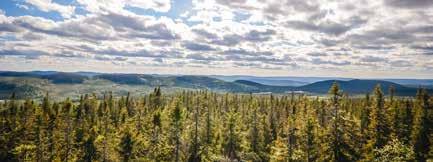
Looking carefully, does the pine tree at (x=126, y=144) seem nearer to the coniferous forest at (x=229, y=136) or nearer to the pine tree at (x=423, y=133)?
the coniferous forest at (x=229, y=136)

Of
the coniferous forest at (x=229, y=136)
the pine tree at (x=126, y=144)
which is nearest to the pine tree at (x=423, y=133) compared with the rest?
the coniferous forest at (x=229, y=136)

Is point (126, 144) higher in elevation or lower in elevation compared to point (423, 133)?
lower

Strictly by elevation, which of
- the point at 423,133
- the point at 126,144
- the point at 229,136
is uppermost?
the point at 423,133

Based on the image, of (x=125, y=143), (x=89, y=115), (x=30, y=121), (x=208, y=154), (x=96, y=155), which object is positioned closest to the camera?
(x=125, y=143)

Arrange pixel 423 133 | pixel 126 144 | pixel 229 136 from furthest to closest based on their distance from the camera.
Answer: pixel 229 136
pixel 423 133
pixel 126 144

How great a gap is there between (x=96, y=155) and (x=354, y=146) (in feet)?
165

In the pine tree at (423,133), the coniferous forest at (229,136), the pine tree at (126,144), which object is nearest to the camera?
the coniferous forest at (229,136)

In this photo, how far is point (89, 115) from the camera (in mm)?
111062

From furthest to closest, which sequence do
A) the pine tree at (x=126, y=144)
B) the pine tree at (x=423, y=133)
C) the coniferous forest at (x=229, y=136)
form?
the pine tree at (x=423, y=133) → the pine tree at (x=126, y=144) → the coniferous forest at (x=229, y=136)

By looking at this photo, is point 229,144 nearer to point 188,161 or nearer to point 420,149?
point 188,161

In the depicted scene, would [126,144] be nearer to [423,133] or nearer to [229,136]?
[229,136]

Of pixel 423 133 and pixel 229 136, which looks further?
pixel 229 136

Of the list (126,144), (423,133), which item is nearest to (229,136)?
(126,144)

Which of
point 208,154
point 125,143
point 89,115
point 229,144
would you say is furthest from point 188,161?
point 89,115
